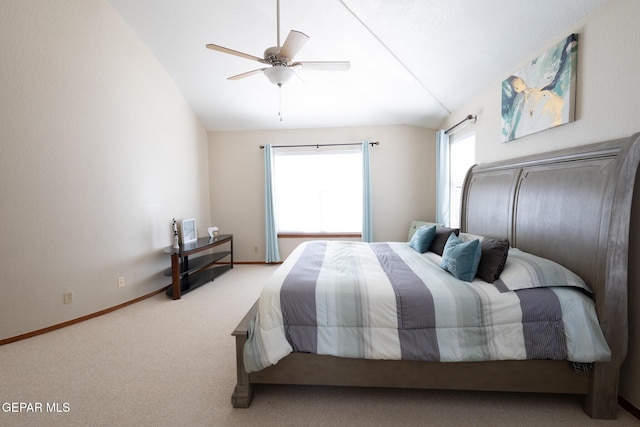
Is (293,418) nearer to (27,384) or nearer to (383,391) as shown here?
(383,391)

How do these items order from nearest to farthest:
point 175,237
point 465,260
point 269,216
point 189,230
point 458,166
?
point 465,260, point 175,237, point 458,166, point 189,230, point 269,216

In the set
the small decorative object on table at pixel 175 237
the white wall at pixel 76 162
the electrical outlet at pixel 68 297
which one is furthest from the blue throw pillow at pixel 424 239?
the electrical outlet at pixel 68 297

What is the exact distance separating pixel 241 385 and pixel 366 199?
136 inches

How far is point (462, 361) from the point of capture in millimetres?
1509

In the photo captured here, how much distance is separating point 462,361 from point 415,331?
12.5 inches

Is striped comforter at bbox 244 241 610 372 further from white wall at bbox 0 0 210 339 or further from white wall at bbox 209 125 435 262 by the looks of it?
white wall at bbox 209 125 435 262

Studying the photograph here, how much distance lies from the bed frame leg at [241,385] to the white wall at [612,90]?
7.30 ft

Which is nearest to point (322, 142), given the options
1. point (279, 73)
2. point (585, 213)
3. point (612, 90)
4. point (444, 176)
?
point (444, 176)

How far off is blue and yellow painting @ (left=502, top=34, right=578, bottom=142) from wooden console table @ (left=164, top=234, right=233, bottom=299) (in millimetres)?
3833

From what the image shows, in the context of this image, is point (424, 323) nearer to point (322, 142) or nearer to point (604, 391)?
point (604, 391)

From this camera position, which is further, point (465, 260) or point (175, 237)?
point (175, 237)

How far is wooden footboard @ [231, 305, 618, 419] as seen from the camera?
1.47m

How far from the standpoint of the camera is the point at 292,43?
1.93 m

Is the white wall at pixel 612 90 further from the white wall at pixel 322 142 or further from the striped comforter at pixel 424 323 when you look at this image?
the white wall at pixel 322 142
